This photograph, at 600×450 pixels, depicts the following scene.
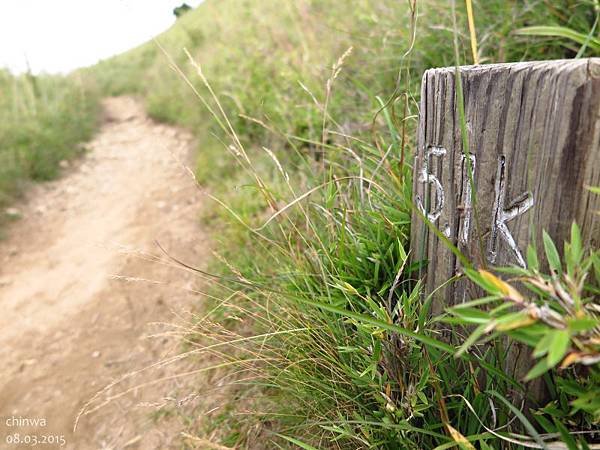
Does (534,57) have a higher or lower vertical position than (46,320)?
higher

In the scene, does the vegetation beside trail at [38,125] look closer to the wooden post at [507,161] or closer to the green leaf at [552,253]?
the wooden post at [507,161]

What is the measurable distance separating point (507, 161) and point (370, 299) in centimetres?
49

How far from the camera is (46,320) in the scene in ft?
10.1

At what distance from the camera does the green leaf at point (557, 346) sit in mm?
552

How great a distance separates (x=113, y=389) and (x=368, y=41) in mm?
3019

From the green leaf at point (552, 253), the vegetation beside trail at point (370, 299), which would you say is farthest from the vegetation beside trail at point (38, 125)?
the green leaf at point (552, 253)

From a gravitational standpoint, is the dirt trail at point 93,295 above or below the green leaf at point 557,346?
below

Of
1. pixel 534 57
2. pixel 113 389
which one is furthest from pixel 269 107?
pixel 113 389

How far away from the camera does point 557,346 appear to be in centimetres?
58

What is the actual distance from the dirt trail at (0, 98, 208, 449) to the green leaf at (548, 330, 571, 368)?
1.12m

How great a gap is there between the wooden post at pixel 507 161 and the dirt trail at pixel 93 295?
0.89 meters

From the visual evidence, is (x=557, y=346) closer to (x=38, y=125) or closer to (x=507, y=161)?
(x=507, y=161)

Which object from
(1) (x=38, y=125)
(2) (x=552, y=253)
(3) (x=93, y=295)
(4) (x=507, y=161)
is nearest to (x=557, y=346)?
(2) (x=552, y=253)

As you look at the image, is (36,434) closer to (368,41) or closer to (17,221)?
(17,221)
